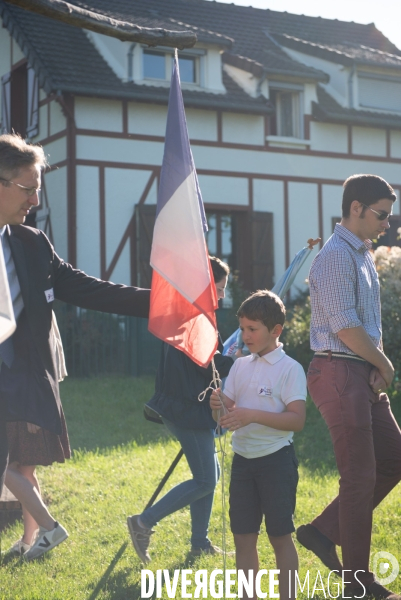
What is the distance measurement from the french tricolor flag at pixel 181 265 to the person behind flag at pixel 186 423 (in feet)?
3.45

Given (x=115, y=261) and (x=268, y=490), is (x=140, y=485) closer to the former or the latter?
(x=268, y=490)

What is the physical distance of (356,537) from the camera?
14.3ft

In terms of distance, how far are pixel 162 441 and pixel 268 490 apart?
514cm

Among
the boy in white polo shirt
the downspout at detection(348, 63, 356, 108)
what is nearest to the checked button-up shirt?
the boy in white polo shirt

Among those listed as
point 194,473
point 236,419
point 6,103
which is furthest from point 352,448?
point 6,103

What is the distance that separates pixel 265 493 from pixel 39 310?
1414mm

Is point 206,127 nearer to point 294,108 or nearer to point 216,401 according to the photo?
point 294,108

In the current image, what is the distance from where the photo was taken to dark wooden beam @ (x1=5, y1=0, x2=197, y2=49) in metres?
3.48

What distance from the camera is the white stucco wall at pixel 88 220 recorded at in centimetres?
1670

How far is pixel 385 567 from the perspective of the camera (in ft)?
16.0

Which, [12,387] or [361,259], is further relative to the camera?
[361,259]

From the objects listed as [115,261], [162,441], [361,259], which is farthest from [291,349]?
[361,259]

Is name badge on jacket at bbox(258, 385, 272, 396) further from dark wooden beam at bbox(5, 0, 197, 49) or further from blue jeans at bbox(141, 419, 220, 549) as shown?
dark wooden beam at bbox(5, 0, 197, 49)

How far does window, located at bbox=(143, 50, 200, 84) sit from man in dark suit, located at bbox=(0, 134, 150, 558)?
1421cm
